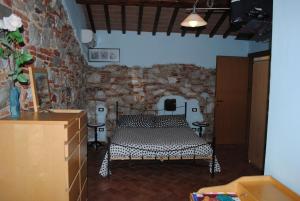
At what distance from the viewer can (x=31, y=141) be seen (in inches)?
66.2

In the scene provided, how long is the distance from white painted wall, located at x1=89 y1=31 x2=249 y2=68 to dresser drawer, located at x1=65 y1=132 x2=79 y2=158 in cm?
402

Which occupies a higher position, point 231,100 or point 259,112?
point 231,100

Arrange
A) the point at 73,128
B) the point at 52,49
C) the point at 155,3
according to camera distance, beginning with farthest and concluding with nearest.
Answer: the point at 155,3 → the point at 52,49 → the point at 73,128

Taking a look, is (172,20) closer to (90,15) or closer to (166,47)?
(166,47)

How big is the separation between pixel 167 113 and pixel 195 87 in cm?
91

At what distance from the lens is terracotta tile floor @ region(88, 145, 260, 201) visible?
11.1 feet

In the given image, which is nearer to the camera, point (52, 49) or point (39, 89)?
point (39, 89)

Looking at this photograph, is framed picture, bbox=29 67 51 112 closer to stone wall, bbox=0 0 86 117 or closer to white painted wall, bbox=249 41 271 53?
stone wall, bbox=0 0 86 117

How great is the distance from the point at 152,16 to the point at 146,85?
61.3 inches

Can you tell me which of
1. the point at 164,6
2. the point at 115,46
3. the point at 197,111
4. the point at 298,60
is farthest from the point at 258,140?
the point at 115,46

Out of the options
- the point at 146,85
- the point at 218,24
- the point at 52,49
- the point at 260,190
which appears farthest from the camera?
the point at 146,85

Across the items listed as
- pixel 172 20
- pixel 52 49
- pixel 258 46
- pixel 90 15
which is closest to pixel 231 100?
pixel 258 46

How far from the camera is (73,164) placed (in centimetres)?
195

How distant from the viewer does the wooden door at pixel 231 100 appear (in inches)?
237
